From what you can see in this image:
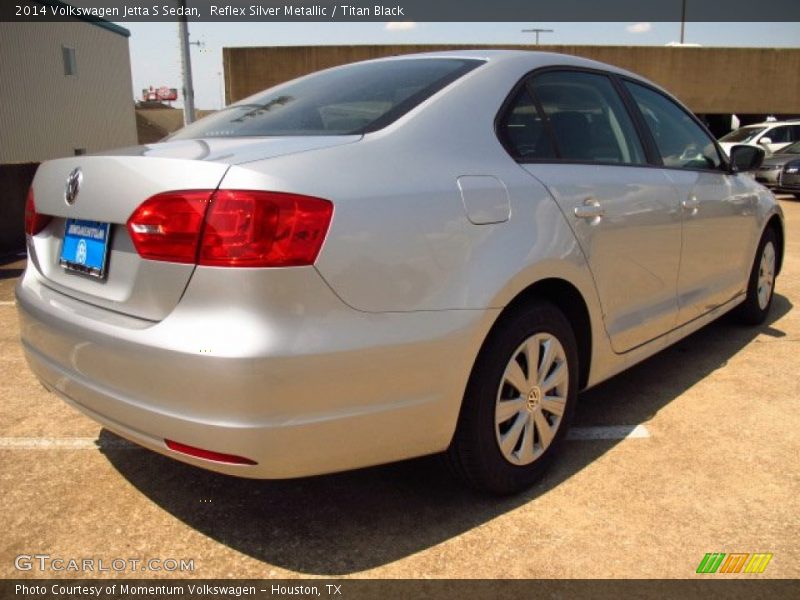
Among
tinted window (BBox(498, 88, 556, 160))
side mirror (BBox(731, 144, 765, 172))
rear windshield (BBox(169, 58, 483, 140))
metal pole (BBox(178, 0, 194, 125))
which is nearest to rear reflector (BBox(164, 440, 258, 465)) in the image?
rear windshield (BBox(169, 58, 483, 140))

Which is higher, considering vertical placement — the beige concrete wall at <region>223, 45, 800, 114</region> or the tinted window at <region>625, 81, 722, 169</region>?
the beige concrete wall at <region>223, 45, 800, 114</region>

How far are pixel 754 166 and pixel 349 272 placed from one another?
3.49 meters

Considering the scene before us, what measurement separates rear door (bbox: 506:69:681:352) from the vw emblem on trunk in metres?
1.47

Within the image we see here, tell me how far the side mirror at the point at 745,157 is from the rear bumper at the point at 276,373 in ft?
9.63

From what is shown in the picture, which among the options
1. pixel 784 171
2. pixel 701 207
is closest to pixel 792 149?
pixel 784 171

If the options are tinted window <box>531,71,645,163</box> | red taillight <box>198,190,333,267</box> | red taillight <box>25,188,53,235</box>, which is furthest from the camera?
tinted window <box>531,71,645,163</box>

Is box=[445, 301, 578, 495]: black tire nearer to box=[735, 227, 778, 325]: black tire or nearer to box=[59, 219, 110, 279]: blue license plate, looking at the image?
box=[59, 219, 110, 279]: blue license plate

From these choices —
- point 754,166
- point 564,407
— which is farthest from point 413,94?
point 754,166

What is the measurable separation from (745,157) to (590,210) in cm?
223

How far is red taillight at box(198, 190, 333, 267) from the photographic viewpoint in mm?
1836

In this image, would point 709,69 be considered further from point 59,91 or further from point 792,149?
point 59,91

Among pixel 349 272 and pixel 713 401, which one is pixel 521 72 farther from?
pixel 713 401

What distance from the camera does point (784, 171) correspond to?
13.8m

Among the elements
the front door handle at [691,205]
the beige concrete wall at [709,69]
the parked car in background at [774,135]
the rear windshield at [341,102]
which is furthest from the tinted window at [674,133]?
the beige concrete wall at [709,69]
